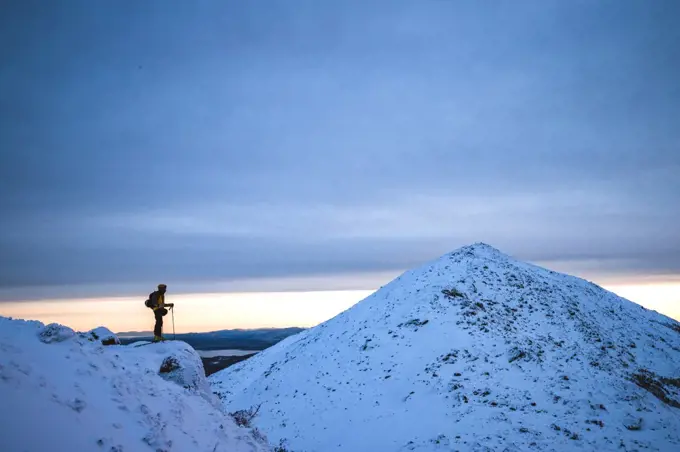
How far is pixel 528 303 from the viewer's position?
28.4m

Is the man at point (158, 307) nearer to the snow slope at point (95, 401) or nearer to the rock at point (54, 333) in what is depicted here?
the snow slope at point (95, 401)

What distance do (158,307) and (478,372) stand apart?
15.9 m

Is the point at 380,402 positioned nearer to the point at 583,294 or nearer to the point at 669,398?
the point at 669,398

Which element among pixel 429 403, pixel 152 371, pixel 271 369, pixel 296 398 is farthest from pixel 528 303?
pixel 152 371

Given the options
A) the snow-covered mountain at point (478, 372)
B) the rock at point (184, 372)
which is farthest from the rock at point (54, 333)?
the snow-covered mountain at point (478, 372)

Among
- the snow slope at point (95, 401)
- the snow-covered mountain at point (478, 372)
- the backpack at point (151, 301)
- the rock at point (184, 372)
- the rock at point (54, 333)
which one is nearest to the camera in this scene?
the snow slope at point (95, 401)

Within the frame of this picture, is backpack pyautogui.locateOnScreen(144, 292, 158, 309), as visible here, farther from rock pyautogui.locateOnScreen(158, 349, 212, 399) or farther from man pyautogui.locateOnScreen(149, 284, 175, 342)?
rock pyautogui.locateOnScreen(158, 349, 212, 399)

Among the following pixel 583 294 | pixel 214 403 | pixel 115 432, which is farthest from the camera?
pixel 583 294

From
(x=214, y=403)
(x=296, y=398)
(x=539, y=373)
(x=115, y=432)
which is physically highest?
(x=115, y=432)

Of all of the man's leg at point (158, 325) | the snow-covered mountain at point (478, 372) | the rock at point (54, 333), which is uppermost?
the rock at point (54, 333)

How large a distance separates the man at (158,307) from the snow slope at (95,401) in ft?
10.0

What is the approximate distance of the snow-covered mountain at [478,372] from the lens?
17.1 metres

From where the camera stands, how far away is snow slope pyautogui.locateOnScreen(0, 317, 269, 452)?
273 inches

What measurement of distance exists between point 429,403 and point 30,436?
16880 millimetres
